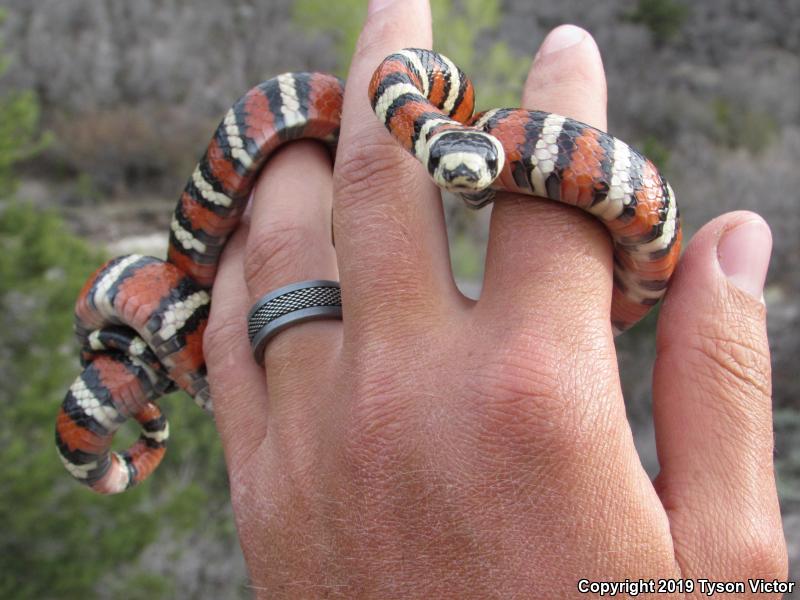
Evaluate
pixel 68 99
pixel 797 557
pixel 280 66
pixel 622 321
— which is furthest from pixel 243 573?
pixel 280 66

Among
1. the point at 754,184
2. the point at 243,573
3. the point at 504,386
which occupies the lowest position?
the point at 243,573

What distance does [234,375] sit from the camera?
8.13ft

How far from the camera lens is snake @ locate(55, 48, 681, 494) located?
1940 mm

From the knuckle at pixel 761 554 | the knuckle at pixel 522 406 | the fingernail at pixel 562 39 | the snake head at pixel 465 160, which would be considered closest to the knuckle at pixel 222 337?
the snake head at pixel 465 160

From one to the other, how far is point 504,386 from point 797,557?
164 inches

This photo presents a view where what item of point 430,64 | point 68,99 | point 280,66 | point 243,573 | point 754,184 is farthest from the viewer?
point 280,66

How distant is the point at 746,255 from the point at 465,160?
815 mm

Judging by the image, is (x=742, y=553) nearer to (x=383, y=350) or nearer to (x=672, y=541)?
(x=672, y=541)

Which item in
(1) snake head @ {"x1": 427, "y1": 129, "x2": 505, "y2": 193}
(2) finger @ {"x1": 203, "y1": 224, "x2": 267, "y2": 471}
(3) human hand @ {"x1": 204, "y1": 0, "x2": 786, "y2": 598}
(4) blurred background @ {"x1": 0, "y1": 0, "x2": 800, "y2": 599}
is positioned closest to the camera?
(3) human hand @ {"x1": 204, "y1": 0, "x2": 786, "y2": 598}

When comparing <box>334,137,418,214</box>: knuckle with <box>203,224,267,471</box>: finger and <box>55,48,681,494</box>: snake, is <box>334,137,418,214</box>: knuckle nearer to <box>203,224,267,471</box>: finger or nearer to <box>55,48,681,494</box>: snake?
<box>55,48,681,494</box>: snake

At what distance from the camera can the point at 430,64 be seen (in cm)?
250

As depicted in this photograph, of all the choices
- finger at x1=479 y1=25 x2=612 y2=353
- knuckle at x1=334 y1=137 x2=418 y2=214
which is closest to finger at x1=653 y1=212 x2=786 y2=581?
finger at x1=479 y1=25 x2=612 y2=353

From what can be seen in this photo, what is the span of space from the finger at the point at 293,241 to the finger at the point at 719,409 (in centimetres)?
99

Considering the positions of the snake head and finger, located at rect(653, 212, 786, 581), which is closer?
finger, located at rect(653, 212, 786, 581)
